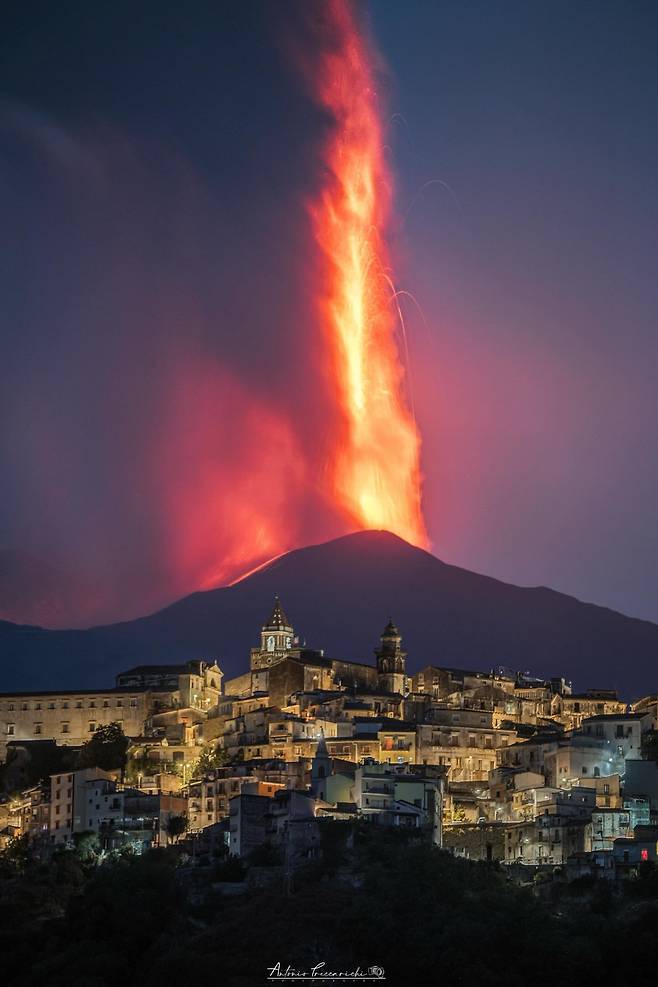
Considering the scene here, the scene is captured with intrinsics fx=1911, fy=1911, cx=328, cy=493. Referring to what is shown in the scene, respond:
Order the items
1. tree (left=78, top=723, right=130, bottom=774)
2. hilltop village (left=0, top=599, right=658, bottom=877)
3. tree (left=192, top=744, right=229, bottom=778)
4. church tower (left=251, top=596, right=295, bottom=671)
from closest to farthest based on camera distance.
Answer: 1. hilltop village (left=0, top=599, right=658, bottom=877)
2. tree (left=192, top=744, right=229, bottom=778)
3. tree (left=78, top=723, right=130, bottom=774)
4. church tower (left=251, top=596, right=295, bottom=671)

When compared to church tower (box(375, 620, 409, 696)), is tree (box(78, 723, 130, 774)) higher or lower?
lower

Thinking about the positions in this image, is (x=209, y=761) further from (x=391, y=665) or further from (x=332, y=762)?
(x=391, y=665)

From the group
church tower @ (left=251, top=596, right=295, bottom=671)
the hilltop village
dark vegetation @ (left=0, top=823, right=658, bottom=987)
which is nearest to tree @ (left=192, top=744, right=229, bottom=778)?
the hilltop village

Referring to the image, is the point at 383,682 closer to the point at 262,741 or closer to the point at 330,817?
the point at 262,741

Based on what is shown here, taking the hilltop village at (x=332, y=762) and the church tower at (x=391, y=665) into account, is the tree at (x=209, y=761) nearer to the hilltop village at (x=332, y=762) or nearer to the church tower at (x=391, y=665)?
the hilltop village at (x=332, y=762)

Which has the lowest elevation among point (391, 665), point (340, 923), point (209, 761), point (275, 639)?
point (340, 923)

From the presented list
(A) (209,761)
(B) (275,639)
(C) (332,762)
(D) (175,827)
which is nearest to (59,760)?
(A) (209,761)

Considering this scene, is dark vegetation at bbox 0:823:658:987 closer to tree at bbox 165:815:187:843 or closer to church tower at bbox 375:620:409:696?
tree at bbox 165:815:187:843
